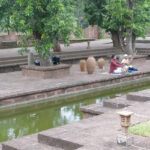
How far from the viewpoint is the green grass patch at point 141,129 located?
20.6 ft

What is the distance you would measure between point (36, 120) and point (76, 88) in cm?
313

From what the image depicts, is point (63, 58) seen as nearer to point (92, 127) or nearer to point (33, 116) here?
point (33, 116)

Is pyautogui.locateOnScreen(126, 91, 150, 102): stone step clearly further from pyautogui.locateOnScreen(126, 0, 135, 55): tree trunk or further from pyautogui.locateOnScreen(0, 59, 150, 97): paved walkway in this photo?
pyautogui.locateOnScreen(126, 0, 135, 55): tree trunk

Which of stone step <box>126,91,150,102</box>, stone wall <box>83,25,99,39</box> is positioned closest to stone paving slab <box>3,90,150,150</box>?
stone step <box>126,91,150,102</box>

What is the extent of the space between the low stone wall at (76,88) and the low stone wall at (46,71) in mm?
1904

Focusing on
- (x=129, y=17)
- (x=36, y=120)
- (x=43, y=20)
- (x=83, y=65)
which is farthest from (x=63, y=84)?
(x=129, y=17)

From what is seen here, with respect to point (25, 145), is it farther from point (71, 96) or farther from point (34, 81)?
point (34, 81)

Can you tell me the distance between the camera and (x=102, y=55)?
71.2 feet

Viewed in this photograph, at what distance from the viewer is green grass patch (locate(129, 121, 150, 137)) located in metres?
6.28

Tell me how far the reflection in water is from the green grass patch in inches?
123

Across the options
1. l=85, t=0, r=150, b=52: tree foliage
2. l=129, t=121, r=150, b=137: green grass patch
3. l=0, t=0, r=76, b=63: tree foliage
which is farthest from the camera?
l=85, t=0, r=150, b=52: tree foliage

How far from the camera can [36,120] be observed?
32.3ft

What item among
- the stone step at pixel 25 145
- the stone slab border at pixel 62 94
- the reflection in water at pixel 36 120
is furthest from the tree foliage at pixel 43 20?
the stone step at pixel 25 145

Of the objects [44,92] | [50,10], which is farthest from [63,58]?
[44,92]
